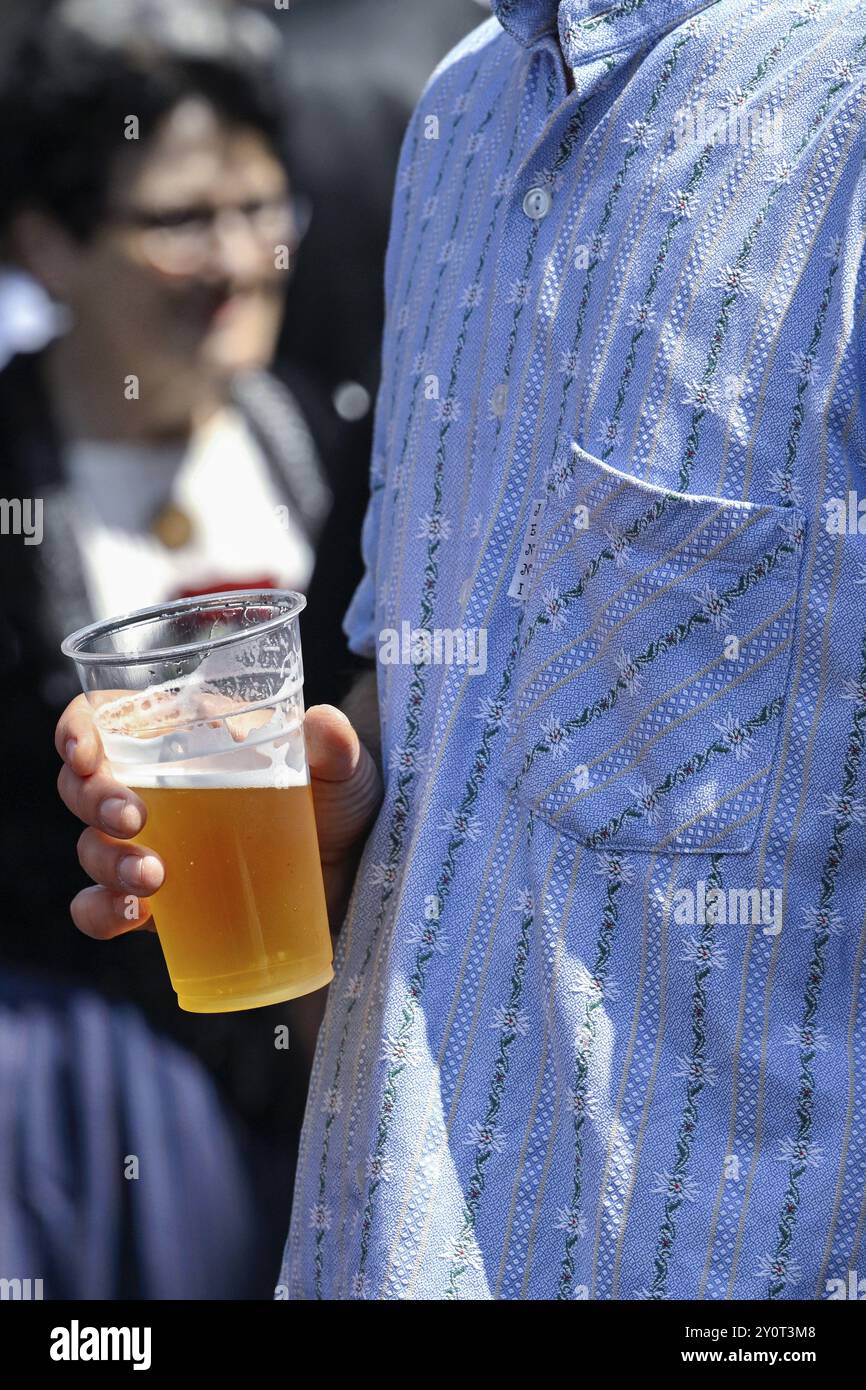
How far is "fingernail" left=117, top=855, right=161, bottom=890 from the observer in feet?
3.05

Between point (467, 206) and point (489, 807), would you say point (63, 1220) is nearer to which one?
point (489, 807)

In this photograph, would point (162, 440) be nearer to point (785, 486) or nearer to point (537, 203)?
point (537, 203)

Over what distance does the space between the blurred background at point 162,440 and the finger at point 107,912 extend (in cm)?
104

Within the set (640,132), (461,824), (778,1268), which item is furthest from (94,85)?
(778,1268)

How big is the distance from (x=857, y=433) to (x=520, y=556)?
26cm

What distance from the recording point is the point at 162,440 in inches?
121

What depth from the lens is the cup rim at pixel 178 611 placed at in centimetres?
91

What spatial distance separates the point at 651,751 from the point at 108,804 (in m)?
0.38

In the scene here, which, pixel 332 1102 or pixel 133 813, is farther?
pixel 332 1102

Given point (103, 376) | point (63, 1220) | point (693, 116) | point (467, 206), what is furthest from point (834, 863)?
point (103, 376)

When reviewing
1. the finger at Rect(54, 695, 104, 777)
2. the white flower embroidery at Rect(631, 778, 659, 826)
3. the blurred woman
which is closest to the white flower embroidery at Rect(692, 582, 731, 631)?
the white flower embroidery at Rect(631, 778, 659, 826)

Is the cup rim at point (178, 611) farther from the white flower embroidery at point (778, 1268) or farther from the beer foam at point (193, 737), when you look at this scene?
the white flower embroidery at point (778, 1268)

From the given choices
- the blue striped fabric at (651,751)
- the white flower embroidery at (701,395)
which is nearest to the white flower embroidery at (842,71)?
the blue striped fabric at (651,751)
